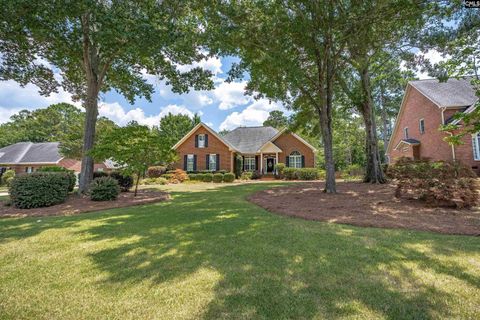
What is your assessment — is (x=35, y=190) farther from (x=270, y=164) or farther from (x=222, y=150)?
(x=270, y=164)

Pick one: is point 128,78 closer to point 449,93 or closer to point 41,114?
point 449,93

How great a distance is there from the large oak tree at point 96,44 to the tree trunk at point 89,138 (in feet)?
0.05

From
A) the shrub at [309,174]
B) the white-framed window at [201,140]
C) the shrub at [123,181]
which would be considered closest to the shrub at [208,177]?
the white-framed window at [201,140]

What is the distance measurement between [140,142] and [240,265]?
8.36 m

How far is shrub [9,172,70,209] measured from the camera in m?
8.42

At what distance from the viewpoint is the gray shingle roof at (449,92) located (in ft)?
56.1

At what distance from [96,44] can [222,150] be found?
48.5 ft

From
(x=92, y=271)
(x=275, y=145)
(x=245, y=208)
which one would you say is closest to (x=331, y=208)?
(x=245, y=208)

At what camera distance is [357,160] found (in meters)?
31.7

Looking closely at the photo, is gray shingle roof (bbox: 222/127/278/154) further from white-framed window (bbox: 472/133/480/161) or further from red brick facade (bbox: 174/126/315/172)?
white-framed window (bbox: 472/133/480/161)

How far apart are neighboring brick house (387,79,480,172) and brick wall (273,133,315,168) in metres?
8.39

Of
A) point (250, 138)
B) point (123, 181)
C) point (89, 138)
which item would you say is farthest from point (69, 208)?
point (250, 138)

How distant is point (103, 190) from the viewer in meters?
9.75

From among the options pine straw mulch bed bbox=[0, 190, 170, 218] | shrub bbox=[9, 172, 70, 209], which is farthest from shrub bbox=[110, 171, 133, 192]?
shrub bbox=[9, 172, 70, 209]
